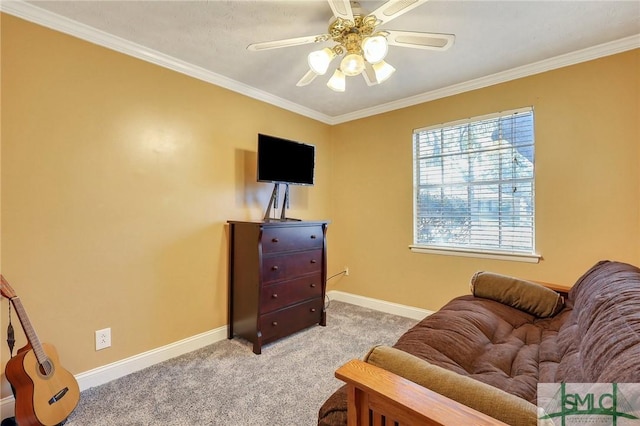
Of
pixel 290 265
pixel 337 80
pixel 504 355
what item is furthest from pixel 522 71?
pixel 290 265

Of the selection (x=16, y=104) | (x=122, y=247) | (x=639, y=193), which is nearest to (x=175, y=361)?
(x=122, y=247)

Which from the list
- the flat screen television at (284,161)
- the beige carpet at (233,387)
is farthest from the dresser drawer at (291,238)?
the beige carpet at (233,387)

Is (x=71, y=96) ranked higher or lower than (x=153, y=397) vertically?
higher

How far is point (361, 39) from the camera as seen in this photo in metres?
1.71

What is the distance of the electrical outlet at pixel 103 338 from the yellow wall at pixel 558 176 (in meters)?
2.59

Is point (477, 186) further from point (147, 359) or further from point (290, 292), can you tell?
point (147, 359)

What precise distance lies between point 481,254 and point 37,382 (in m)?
3.23

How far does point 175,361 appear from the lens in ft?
7.45

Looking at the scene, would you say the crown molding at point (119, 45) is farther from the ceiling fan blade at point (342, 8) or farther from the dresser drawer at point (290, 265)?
the dresser drawer at point (290, 265)

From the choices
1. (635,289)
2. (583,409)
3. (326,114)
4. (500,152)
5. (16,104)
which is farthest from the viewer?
(326,114)

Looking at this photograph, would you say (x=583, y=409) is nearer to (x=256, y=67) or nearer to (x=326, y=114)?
(x=256, y=67)

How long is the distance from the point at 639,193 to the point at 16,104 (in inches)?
160

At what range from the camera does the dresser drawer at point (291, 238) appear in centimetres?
249

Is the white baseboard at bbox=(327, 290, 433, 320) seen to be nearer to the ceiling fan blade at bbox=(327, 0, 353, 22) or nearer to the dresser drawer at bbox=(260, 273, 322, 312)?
the dresser drawer at bbox=(260, 273, 322, 312)
